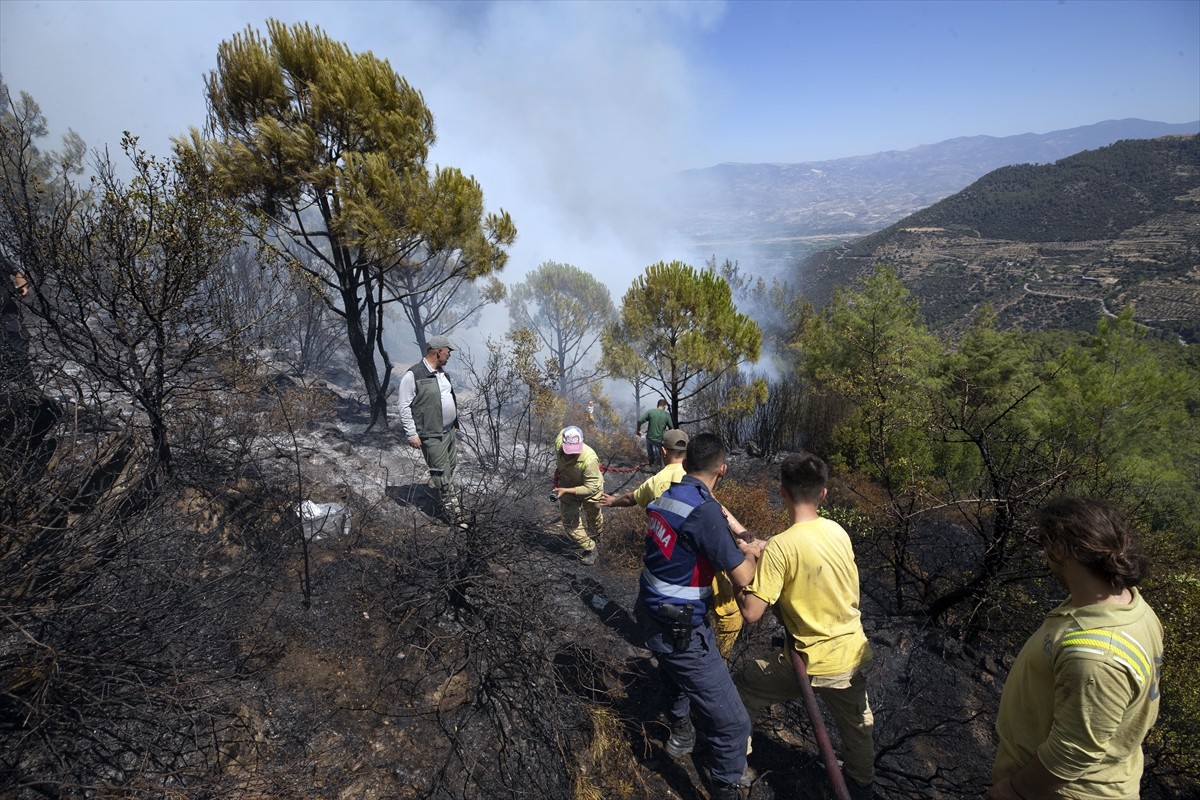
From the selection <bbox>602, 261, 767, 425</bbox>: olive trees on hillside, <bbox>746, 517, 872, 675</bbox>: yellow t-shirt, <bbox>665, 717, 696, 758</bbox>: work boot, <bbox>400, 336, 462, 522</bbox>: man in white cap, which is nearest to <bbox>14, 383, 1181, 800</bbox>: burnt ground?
<bbox>665, 717, 696, 758</bbox>: work boot

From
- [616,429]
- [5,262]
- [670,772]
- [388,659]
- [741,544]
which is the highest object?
[5,262]

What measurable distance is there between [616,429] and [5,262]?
16730 mm

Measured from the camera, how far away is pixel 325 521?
471 cm

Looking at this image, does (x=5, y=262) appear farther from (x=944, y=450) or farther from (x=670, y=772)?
(x=944, y=450)

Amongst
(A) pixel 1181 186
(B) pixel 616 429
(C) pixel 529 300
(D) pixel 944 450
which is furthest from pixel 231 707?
(A) pixel 1181 186

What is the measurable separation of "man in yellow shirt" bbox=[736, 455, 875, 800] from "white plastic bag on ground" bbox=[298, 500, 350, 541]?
3762mm

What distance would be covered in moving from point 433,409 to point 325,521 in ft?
4.60

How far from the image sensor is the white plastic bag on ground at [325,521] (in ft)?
15.5

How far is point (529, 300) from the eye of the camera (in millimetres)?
30438

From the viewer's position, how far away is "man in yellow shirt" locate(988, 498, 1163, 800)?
1548mm

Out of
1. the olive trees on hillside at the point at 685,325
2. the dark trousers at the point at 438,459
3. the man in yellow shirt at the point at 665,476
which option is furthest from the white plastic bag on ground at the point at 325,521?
the olive trees on hillside at the point at 685,325

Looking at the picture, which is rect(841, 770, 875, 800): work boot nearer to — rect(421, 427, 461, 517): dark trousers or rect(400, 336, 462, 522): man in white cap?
rect(400, 336, 462, 522): man in white cap

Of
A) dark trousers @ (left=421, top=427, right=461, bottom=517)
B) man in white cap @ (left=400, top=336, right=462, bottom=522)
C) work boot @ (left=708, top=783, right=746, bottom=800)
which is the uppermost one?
man in white cap @ (left=400, top=336, right=462, bottom=522)

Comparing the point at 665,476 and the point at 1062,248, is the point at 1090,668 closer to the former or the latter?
the point at 665,476
